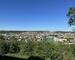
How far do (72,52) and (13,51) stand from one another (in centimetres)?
634

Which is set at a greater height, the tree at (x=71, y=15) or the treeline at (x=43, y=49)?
the tree at (x=71, y=15)

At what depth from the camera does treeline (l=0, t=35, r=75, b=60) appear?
12.5 metres

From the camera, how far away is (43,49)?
13805 millimetres

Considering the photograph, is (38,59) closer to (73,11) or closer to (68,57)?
(68,57)

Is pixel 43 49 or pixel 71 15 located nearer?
pixel 71 15

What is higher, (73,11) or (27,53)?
(73,11)

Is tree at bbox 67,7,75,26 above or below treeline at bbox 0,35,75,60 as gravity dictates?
above

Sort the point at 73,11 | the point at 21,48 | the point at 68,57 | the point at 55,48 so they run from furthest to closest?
the point at 21,48, the point at 55,48, the point at 68,57, the point at 73,11

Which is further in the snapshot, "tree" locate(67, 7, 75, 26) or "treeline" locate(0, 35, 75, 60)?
"treeline" locate(0, 35, 75, 60)

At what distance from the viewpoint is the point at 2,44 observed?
1612 centimetres

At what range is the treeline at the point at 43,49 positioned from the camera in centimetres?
1253

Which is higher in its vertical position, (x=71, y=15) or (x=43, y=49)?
A: (x=71, y=15)

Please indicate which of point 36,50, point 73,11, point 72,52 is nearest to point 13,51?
point 36,50

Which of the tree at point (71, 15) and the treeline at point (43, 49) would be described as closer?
the tree at point (71, 15)
